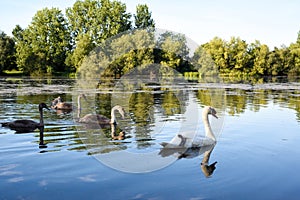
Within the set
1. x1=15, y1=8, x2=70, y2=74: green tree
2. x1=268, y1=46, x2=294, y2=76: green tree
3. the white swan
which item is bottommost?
the white swan

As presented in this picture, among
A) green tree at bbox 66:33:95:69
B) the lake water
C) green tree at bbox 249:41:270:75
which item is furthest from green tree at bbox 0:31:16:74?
the lake water

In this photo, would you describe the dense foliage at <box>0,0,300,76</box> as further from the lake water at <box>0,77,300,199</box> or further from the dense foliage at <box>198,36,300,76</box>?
the lake water at <box>0,77,300,199</box>

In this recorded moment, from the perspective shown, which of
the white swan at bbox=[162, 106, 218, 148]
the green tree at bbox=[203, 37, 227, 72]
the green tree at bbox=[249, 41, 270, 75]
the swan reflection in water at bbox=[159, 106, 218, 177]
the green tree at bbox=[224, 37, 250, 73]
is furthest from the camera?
the green tree at bbox=[249, 41, 270, 75]

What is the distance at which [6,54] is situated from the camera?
292ft

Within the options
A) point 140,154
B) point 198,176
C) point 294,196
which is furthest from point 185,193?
point 140,154

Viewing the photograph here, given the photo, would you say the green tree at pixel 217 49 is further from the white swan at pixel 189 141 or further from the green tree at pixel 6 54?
the white swan at pixel 189 141

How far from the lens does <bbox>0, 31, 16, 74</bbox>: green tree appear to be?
3428 inches

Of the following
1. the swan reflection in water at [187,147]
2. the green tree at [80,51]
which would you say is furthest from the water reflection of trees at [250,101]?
the green tree at [80,51]

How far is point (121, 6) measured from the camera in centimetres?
10362

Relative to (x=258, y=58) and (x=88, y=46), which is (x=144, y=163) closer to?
(x=88, y=46)

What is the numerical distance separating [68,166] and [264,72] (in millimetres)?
101304

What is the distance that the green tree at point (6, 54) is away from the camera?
8706cm

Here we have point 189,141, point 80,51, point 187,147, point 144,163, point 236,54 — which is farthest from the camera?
point 236,54

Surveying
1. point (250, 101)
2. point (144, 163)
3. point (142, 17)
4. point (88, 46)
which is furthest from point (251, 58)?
point (144, 163)
